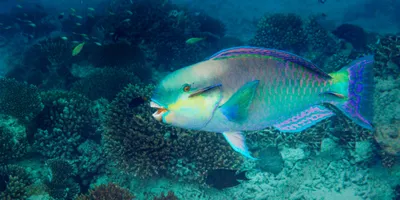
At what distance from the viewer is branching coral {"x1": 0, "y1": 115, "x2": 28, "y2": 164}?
4.67m

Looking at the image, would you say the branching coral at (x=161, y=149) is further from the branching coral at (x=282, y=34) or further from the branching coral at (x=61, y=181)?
the branching coral at (x=282, y=34)

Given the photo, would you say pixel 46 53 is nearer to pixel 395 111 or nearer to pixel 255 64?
pixel 255 64

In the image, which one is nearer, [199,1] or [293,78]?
[293,78]

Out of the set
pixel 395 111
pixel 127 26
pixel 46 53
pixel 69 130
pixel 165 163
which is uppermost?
pixel 395 111

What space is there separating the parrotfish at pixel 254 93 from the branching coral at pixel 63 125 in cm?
466

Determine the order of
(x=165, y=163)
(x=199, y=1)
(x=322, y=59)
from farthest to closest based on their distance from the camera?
(x=199, y=1) → (x=322, y=59) → (x=165, y=163)

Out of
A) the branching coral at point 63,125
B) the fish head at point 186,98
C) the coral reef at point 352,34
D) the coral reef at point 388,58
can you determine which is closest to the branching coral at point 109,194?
the branching coral at point 63,125

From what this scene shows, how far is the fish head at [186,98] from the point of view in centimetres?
153

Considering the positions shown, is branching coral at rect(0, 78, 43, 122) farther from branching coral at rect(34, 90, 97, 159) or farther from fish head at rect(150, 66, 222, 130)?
fish head at rect(150, 66, 222, 130)

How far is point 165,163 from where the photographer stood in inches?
175

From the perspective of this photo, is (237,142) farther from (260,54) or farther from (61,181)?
(61,181)

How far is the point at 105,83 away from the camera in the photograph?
749 cm

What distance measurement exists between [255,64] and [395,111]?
442cm

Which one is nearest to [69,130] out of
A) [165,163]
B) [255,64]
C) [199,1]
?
[165,163]
